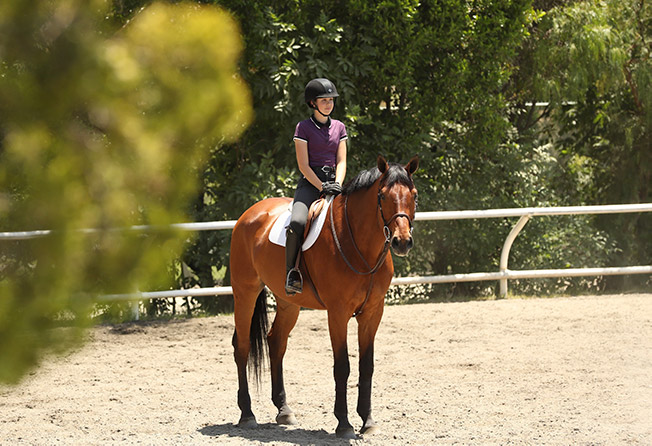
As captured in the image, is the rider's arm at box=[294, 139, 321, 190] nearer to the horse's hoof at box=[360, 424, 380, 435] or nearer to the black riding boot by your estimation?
the black riding boot

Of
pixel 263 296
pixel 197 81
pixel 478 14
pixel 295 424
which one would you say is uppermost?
pixel 478 14

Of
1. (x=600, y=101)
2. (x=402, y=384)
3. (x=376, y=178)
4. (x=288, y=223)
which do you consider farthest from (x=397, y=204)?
(x=600, y=101)

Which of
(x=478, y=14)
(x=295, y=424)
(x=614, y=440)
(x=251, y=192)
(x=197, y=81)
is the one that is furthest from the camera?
(x=478, y=14)

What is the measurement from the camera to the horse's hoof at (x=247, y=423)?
538 cm

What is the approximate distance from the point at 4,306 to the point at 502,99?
10.5 m

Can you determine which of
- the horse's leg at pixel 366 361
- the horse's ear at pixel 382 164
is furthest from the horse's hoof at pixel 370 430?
the horse's ear at pixel 382 164

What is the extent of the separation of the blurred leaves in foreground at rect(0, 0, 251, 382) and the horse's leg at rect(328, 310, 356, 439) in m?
3.69

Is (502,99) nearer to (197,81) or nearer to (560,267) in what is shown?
(560,267)

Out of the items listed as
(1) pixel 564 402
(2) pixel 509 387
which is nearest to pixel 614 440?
(1) pixel 564 402

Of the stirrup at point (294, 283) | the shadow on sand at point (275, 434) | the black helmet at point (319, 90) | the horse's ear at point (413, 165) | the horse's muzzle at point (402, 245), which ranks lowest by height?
the shadow on sand at point (275, 434)

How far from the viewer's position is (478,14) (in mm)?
11055

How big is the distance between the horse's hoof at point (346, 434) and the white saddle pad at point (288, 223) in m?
1.23

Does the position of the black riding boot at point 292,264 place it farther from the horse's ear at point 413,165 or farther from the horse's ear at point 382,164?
the horse's ear at point 413,165

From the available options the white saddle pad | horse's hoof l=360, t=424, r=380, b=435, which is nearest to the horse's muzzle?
the white saddle pad
